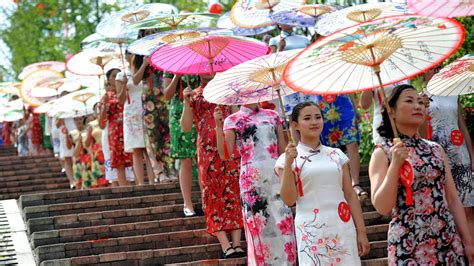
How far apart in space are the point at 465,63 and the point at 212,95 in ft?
6.54

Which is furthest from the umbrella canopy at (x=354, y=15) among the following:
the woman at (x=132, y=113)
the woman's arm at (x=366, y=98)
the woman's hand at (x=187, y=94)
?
the woman at (x=132, y=113)

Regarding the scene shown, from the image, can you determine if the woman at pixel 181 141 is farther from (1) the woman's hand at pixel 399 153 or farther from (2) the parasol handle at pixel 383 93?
(1) the woman's hand at pixel 399 153

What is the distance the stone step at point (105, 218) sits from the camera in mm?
10516

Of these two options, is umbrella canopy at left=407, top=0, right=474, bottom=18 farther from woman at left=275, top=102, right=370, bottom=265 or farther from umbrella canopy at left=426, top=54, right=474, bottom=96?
umbrella canopy at left=426, top=54, right=474, bottom=96

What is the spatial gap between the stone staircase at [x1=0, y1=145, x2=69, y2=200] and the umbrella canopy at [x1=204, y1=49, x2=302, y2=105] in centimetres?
852

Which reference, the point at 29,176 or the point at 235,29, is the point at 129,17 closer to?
the point at 235,29

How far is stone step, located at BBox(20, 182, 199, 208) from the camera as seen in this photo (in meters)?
11.2

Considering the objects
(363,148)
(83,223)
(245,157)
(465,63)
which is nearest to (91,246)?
(83,223)

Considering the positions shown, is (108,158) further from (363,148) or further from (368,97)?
(368,97)

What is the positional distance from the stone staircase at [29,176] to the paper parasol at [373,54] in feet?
34.7

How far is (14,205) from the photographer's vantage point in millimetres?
12180

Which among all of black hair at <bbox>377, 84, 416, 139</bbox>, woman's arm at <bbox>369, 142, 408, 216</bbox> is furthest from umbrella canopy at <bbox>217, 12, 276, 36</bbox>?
woman's arm at <bbox>369, 142, 408, 216</bbox>

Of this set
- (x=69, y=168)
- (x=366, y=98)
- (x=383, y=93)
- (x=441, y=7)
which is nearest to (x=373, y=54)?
(x=383, y=93)

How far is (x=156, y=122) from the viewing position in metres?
12.5
